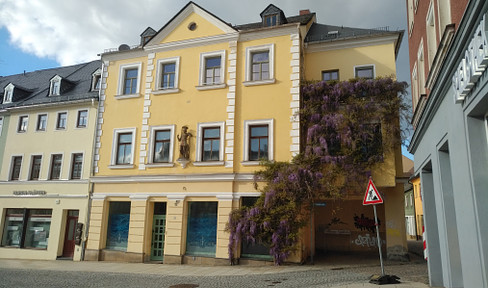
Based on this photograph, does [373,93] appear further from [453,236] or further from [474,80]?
[474,80]

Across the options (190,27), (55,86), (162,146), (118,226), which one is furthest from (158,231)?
(55,86)

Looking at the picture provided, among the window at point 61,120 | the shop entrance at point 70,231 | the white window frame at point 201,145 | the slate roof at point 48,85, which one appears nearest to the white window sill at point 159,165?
the white window frame at point 201,145

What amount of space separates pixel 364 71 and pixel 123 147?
13.2 metres

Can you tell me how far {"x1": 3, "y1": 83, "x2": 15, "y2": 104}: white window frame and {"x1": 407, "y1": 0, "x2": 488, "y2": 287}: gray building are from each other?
26643 mm

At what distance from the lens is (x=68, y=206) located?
842 inches

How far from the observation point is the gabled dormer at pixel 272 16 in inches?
800

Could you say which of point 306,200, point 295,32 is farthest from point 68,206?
point 295,32

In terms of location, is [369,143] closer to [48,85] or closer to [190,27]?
[190,27]

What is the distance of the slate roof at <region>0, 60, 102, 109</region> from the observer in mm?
24014

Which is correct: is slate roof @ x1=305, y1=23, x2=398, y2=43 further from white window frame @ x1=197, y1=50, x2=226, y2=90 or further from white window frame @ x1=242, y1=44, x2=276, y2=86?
white window frame @ x1=197, y1=50, x2=226, y2=90

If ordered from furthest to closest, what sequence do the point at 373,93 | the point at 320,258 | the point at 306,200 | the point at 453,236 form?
the point at 320,258
the point at 373,93
the point at 306,200
the point at 453,236

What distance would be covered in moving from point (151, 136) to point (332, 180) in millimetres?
9449

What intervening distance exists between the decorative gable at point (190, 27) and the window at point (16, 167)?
11.6 meters

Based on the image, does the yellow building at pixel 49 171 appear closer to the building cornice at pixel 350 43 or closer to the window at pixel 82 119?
the window at pixel 82 119
